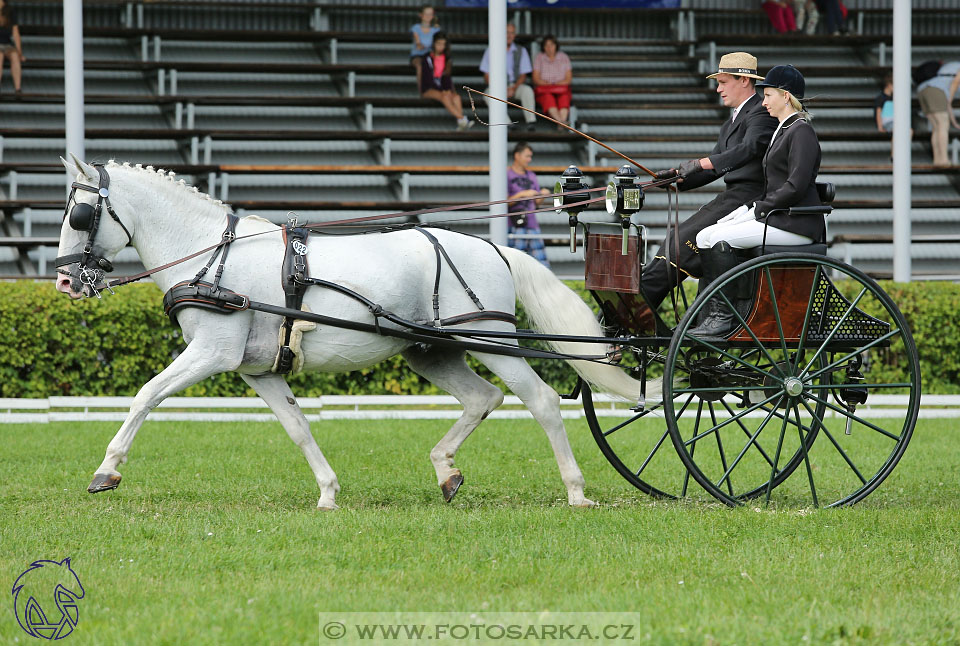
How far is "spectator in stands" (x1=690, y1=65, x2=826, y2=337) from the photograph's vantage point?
5.98 meters

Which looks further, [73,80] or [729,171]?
[73,80]

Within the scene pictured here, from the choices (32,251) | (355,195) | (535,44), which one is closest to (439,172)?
(355,195)

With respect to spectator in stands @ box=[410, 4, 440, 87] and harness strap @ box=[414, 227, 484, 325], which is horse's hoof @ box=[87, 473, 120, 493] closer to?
harness strap @ box=[414, 227, 484, 325]

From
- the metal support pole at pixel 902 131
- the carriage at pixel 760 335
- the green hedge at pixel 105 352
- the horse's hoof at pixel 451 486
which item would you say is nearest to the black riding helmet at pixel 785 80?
the carriage at pixel 760 335

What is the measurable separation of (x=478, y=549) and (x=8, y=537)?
7.35 ft

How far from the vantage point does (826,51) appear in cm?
1991

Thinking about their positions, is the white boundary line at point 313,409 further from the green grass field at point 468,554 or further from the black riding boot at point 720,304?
the black riding boot at point 720,304

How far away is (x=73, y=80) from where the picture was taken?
11570 millimetres

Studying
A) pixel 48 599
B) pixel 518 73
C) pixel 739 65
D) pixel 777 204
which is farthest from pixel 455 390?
pixel 518 73

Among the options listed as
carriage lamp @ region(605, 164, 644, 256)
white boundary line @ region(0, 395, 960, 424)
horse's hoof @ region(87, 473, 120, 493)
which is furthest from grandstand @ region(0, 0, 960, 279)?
horse's hoof @ region(87, 473, 120, 493)

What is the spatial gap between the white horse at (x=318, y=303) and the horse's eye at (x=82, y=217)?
6 cm

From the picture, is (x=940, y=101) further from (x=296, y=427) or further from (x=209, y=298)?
(x=209, y=298)

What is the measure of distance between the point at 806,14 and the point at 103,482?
1727 cm

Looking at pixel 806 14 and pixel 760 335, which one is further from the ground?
pixel 806 14
